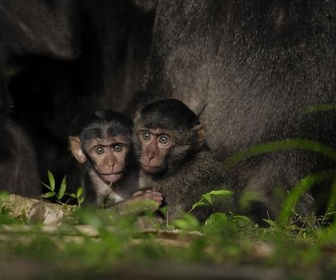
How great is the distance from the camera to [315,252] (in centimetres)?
343

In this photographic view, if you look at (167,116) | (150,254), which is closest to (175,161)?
(167,116)

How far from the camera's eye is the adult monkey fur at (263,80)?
592cm

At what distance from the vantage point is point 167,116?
17.8 feet

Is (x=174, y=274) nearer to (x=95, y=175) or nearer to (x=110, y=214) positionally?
(x=110, y=214)

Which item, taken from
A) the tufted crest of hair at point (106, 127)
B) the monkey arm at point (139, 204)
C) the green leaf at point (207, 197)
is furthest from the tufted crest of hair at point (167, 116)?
the green leaf at point (207, 197)

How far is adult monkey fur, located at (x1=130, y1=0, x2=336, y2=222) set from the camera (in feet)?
19.4

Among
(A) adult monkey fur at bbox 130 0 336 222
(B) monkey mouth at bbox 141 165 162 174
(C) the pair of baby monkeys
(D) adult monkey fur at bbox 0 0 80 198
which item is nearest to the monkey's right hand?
(C) the pair of baby monkeys

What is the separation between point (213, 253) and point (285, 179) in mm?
2543

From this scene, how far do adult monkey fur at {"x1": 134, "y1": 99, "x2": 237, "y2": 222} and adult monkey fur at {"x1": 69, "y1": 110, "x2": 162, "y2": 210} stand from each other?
0.07 metres

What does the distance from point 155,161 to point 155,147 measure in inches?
3.8

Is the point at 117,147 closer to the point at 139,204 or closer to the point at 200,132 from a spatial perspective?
the point at 200,132

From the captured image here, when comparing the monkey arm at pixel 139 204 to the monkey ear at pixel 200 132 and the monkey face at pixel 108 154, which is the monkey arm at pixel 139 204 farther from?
the monkey ear at pixel 200 132

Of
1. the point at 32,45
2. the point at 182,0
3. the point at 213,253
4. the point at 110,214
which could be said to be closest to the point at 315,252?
the point at 213,253

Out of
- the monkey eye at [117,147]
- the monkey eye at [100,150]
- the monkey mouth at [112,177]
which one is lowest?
the monkey mouth at [112,177]
